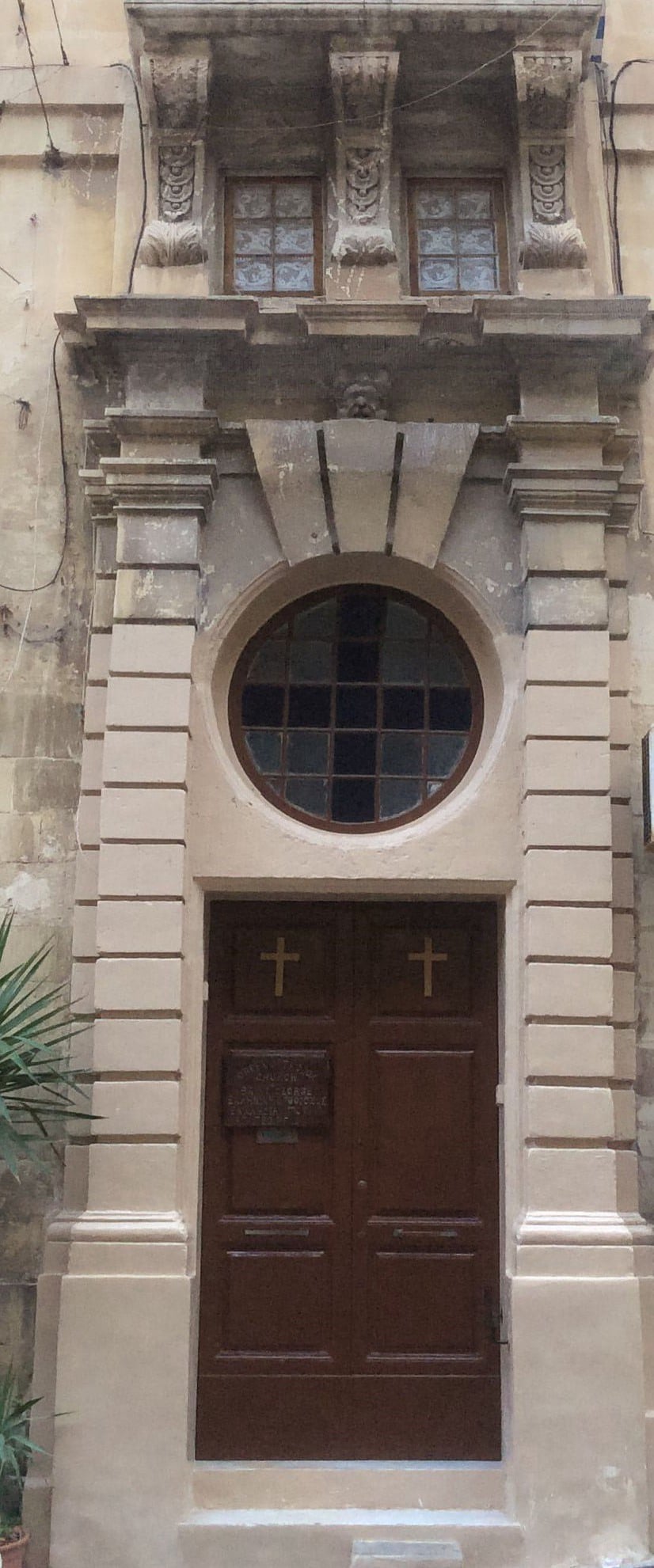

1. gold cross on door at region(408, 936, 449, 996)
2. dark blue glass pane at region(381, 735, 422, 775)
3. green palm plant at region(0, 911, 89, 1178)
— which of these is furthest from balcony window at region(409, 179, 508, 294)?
green palm plant at region(0, 911, 89, 1178)

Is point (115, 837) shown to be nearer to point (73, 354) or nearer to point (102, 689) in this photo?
point (102, 689)

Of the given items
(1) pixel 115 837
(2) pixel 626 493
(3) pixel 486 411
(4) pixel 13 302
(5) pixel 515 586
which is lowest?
(1) pixel 115 837

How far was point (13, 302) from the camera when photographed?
7.84m

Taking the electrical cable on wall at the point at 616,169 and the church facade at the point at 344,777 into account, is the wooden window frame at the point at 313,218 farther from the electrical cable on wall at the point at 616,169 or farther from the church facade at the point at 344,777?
the electrical cable on wall at the point at 616,169

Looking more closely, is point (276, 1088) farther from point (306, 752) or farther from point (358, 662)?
point (358, 662)

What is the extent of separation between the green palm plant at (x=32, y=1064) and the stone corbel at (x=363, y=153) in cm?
433

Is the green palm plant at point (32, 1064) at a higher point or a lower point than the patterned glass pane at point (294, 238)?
lower

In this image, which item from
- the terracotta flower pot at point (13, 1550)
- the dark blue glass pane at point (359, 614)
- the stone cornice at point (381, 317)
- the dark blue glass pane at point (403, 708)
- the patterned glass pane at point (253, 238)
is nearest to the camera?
the terracotta flower pot at point (13, 1550)

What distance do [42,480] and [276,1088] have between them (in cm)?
373

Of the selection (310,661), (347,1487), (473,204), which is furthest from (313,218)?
(347,1487)

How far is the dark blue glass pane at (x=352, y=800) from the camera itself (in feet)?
23.8

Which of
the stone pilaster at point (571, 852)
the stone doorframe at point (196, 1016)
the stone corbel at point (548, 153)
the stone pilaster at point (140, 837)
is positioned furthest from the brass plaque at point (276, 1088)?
the stone corbel at point (548, 153)

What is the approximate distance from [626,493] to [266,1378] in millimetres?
5193

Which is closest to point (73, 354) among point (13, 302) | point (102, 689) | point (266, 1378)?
point (13, 302)
